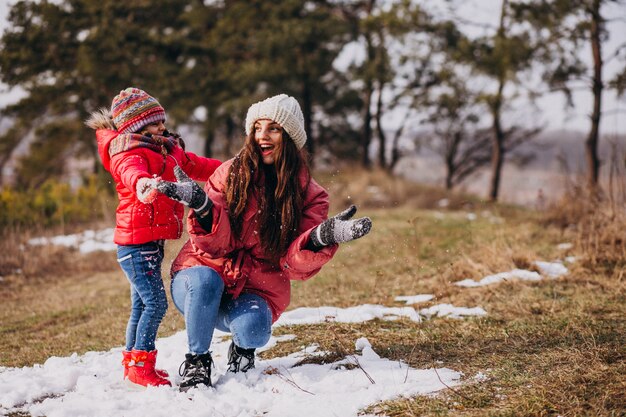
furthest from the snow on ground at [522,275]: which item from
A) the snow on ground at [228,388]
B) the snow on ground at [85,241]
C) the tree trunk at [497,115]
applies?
the tree trunk at [497,115]

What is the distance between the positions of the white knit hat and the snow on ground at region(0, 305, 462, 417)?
1191 millimetres

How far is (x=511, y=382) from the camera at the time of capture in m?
2.54

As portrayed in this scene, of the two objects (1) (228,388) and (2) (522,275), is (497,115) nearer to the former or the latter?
(2) (522,275)

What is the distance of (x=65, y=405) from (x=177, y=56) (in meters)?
17.9

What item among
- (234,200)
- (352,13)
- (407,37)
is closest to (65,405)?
(234,200)

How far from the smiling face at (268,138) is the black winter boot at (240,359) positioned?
98 centimetres

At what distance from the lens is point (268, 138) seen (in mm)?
2867

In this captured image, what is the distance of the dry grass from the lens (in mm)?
2381

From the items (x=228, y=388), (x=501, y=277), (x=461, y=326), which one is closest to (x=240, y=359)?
(x=228, y=388)

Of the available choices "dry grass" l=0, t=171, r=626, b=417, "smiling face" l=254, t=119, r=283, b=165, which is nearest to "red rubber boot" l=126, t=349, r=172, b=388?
"dry grass" l=0, t=171, r=626, b=417

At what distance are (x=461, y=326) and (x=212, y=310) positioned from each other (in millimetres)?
1783

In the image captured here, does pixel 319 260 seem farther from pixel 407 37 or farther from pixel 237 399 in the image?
pixel 407 37

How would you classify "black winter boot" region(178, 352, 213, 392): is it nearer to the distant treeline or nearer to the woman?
the woman

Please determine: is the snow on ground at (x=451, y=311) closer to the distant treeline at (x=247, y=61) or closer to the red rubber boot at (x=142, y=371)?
the red rubber boot at (x=142, y=371)
